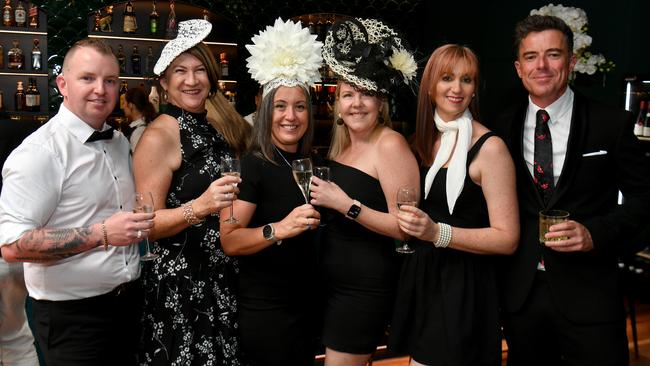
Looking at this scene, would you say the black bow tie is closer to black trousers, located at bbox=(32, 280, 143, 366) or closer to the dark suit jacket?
black trousers, located at bbox=(32, 280, 143, 366)

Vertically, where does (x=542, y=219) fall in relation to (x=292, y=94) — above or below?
below

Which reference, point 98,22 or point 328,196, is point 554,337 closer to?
point 328,196

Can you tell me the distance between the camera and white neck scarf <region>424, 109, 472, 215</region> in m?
2.43

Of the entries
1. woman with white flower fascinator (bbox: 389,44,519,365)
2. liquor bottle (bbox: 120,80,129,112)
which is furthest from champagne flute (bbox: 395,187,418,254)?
liquor bottle (bbox: 120,80,129,112)

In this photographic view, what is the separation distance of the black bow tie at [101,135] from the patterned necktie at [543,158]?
1.82m

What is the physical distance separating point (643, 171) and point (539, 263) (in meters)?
0.58

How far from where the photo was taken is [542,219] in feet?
7.79

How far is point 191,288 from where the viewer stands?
2543 millimetres

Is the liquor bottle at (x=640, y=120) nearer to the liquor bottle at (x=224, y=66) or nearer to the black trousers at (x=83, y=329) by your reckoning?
the black trousers at (x=83, y=329)

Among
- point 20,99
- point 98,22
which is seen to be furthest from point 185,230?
point 98,22

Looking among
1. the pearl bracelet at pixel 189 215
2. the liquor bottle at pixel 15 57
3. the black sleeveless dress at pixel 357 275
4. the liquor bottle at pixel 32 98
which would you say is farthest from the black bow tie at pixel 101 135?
the liquor bottle at pixel 15 57

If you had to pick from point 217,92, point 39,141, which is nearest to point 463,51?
point 217,92

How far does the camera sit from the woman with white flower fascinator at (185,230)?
251 cm

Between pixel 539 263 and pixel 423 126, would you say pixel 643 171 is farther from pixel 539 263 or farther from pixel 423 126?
pixel 423 126
